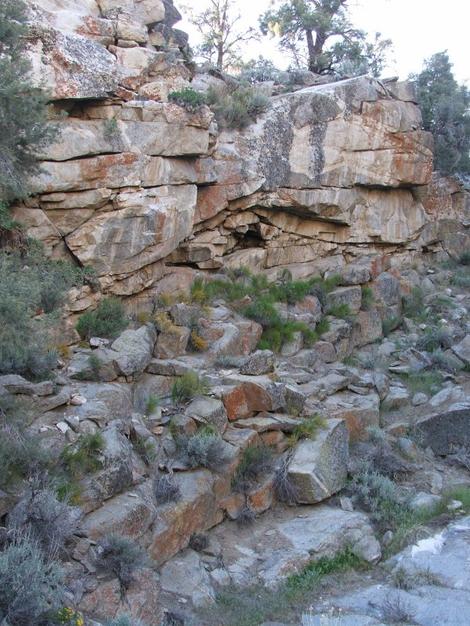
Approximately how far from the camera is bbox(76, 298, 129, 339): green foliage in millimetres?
9906

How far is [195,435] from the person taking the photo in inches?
323

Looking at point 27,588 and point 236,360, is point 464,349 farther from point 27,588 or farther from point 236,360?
point 27,588

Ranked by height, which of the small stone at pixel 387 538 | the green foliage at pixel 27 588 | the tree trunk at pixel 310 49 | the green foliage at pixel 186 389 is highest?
the tree trunk at pixel 310 49

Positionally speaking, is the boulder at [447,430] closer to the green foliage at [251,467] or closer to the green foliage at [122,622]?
the green foliage at [251,467]

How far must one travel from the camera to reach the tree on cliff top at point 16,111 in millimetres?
7328

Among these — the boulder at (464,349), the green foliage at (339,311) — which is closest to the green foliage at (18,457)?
the green foliage at (339,311)

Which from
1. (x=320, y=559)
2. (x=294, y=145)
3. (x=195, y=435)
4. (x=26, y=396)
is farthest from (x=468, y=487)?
(x=294, y=145)

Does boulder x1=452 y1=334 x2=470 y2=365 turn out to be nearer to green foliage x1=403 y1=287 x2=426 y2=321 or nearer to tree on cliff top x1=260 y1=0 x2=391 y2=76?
green foliage x1=403 y1=287 x2=426 y2=321

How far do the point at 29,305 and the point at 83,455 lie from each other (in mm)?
1737

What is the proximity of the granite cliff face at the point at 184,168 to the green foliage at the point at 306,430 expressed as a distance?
3.79 m

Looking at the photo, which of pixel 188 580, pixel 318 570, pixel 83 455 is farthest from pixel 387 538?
pixel 83 455

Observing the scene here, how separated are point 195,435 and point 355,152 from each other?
28.7 feet

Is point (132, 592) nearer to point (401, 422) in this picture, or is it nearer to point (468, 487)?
point (468, 487)

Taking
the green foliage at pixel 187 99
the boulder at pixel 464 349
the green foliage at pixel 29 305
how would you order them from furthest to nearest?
the boulder at pixel 464 349 → the green foliage at pixel 187 99 → the green foliage at pixel 29 305
